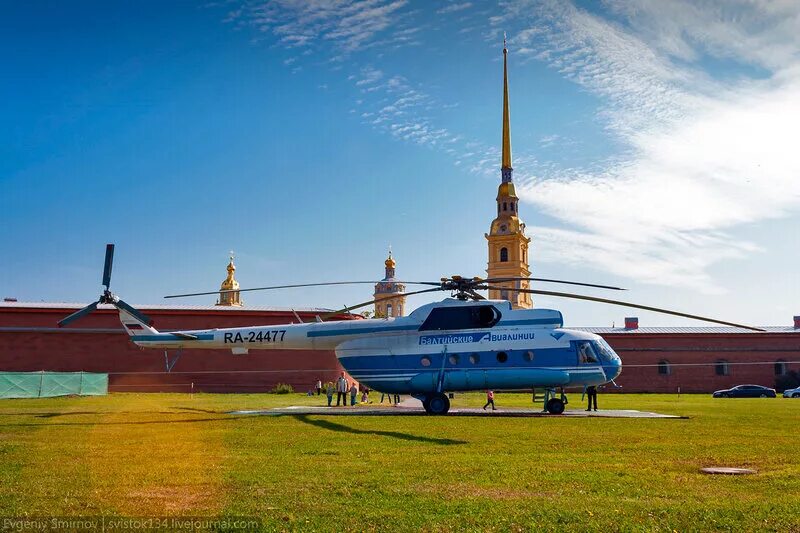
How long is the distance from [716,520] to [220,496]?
18.6ft

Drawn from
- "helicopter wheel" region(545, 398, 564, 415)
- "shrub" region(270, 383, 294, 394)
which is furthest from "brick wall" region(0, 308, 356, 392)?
"helicopter wheel" region(545, 398, 564, 415)

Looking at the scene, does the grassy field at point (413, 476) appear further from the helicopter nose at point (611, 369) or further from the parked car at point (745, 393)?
the parked car at point (745, 393)

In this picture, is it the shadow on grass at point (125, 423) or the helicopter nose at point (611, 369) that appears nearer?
the shadow on grass at point (125, 423)

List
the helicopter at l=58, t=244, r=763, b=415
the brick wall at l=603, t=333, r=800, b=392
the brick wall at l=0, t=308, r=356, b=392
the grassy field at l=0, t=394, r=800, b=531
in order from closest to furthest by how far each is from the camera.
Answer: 1. the grassy field at l=0, t=394, r=800, b=531
2. the helicopter at l=58, t=244, r=763, b=415
3. the brick wall at l=0, t=308, r=356, b=392
4. the brick wall at l=603, t=333, r=800, b=392

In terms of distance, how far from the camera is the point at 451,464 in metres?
11.1

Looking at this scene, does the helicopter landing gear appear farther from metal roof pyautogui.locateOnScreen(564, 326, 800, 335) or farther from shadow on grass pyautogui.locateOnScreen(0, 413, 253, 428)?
metal roof pyautogui.locateOnScreen(564, 326, 800, 335)

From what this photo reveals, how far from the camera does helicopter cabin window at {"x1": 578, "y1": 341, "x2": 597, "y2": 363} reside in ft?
76.4

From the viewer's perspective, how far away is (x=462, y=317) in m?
23.5

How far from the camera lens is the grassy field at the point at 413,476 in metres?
7.38

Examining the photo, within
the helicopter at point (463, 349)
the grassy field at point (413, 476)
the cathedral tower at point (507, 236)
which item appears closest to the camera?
the grassy field at point (413, 476)

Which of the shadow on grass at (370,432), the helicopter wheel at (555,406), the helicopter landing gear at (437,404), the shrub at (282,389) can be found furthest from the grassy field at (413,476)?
the shrub at (282,389)

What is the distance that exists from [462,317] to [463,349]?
1.10 meters

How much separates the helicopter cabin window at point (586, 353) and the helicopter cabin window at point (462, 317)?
3.02 metres

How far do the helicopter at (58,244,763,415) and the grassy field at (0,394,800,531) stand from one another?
596 centimetres
